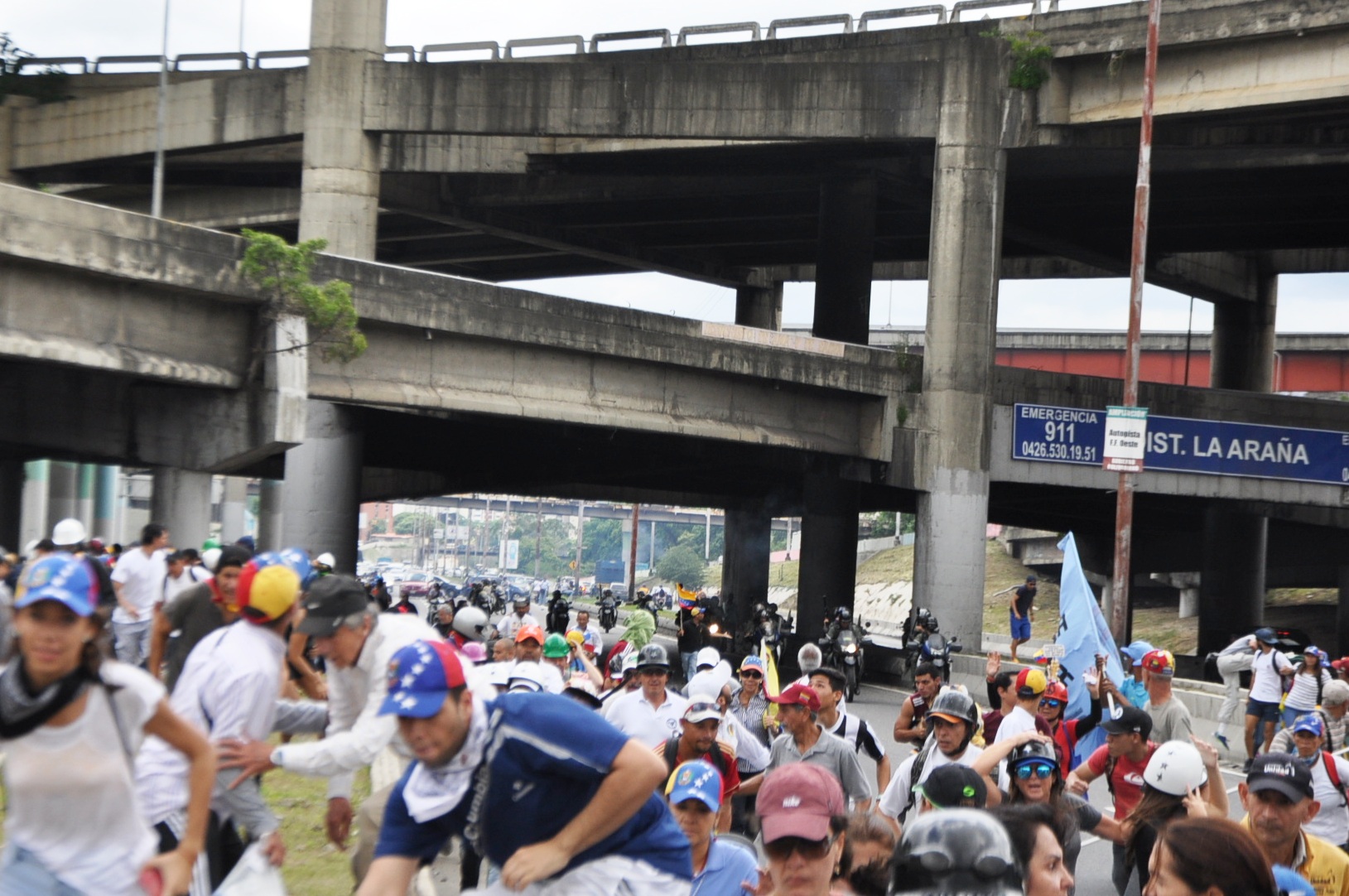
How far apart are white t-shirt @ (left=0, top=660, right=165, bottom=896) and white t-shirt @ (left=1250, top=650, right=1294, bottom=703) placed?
16667 mm

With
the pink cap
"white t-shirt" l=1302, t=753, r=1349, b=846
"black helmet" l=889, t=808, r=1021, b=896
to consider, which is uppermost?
"black helmet" l=889, t=808, r=1021, b=896

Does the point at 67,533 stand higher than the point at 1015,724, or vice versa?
the point at 67,533

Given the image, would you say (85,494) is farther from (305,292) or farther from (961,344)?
(961,344)

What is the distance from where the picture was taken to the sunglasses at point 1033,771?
777cm

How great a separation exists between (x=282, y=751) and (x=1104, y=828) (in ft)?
12.9

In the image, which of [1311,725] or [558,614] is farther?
[558,614]

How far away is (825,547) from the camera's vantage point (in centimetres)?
4281

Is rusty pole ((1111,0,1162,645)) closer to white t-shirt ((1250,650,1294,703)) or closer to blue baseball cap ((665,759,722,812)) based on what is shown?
white t-shirt ((1250,650,1294,703))

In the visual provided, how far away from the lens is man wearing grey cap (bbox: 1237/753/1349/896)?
6.15 metres

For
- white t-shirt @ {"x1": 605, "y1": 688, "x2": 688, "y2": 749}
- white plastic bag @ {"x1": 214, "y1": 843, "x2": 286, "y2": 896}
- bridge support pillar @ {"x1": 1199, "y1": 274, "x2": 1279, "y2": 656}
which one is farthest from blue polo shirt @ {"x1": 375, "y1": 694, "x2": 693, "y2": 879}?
bridge support pillar @ {"x1": 1199, "y1": 274, "x2": 1279, "y2": 656}

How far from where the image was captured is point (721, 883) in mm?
6074

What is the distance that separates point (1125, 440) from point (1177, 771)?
1904cm

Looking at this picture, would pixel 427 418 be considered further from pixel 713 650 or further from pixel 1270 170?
pixel 713 650

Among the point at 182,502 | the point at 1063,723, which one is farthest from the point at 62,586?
the point at 182,502
